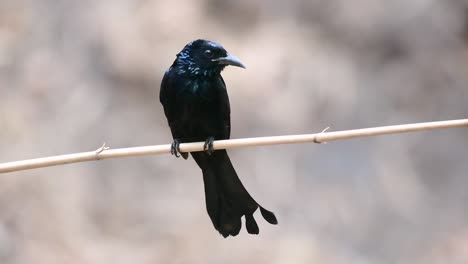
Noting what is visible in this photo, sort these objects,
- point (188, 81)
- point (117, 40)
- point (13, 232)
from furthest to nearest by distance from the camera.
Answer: point (117, 40), point (13, 232), point (188, 81)

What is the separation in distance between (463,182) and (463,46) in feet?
2.33

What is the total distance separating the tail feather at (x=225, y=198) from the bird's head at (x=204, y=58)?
0.28 metres

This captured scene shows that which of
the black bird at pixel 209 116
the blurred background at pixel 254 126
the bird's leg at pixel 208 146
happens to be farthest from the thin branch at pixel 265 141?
the blurred background at pixel 254 126

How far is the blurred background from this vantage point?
3.39m

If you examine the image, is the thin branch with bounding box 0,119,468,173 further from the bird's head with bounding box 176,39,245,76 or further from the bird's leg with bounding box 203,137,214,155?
the bird's head with bounding box 176,39,245,76

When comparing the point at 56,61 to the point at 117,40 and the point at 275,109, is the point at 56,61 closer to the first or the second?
the point at 117,40

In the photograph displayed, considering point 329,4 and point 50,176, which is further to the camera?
point 329,4

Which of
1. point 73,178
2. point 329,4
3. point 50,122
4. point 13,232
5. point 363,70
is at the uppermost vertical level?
point 329,4

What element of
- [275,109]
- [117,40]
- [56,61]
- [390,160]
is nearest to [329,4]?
[275,109]

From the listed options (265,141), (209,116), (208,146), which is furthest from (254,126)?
(265,141)

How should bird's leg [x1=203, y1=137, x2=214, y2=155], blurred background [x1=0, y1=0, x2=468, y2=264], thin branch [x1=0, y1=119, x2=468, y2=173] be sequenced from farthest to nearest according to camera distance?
blurred background [x1=0, y1=0, x2=468, y2=264] → bird's leg [x1=203, y1=137, x2=214, y2=155] → thin branch [x1=0, y1=119, x2=468, y2=173]

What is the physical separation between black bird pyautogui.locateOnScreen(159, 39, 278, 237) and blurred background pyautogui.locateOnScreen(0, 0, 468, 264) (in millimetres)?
1218

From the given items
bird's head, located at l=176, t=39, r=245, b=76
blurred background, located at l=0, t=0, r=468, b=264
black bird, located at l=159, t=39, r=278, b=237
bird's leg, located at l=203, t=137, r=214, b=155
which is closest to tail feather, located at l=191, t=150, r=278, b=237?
black bird, located at l=159, t=39, r=278, b=237

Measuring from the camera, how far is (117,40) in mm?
3508
